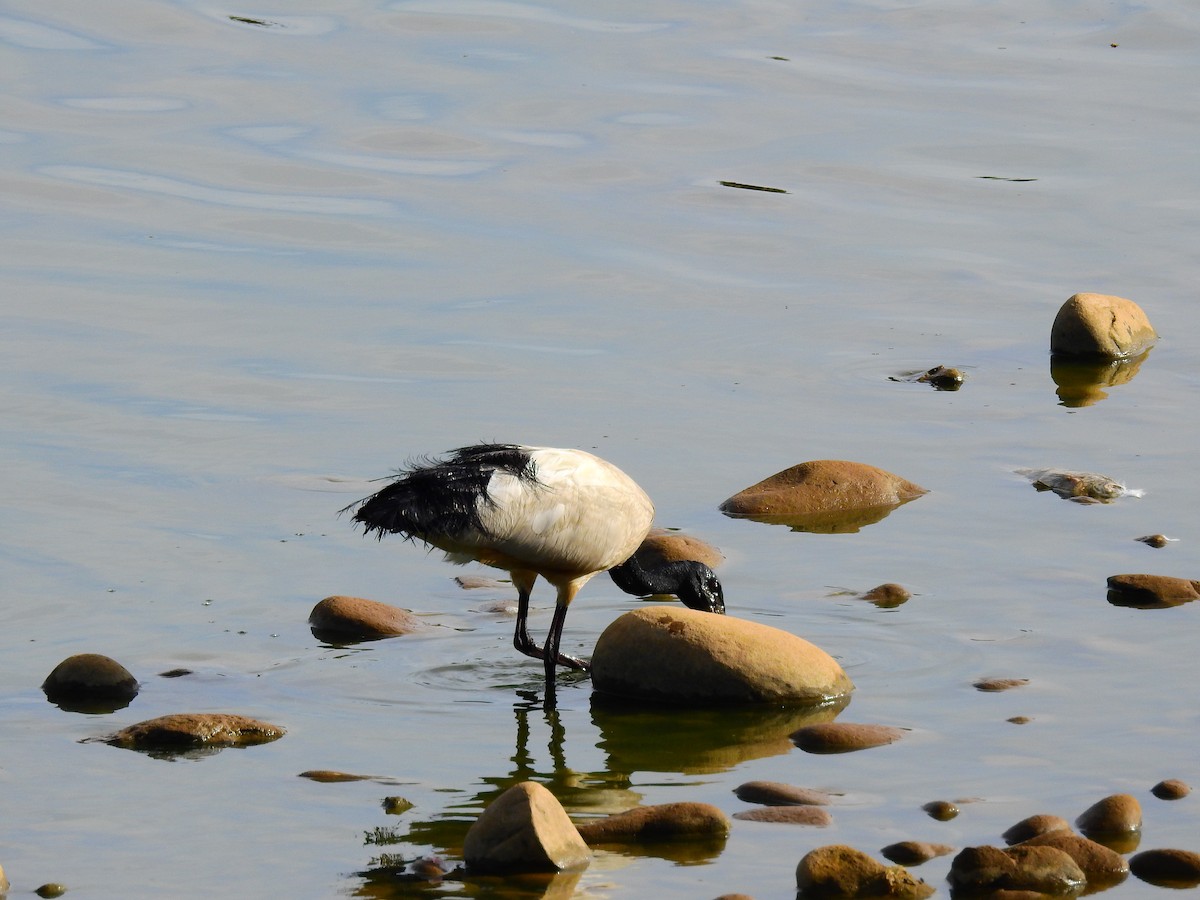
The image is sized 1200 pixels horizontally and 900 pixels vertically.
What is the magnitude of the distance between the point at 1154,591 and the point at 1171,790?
123 inches

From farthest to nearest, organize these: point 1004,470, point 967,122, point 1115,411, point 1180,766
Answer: point 967,122 → point 1115,411 → point 1004,470 → point 1180,766

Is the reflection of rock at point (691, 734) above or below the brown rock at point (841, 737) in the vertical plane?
below

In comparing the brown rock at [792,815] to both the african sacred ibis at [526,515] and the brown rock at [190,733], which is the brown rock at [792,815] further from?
the brown rock at [190,733]

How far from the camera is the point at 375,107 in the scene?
95.2 ft

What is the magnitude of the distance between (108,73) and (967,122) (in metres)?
11.6

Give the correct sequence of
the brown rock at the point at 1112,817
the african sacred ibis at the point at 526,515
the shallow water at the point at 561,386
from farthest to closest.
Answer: the african sacred ibis at the point at 526,515 < the shallow water at the point at 561,386 < the brown rock at the point at 1112,817

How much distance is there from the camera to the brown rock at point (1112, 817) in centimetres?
856

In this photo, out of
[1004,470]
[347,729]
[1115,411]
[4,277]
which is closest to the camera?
[347,729]

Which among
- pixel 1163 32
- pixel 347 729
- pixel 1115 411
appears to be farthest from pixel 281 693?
pixel 1163 32

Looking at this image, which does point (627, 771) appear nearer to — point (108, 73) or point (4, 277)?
point (4, 277)

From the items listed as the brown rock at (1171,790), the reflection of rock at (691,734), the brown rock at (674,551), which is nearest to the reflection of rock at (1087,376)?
the brown rock at (674,551)

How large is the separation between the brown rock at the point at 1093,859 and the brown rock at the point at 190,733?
3.59m

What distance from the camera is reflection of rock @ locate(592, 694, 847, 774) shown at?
9.91 meters

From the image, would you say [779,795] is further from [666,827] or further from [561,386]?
[561,386]
